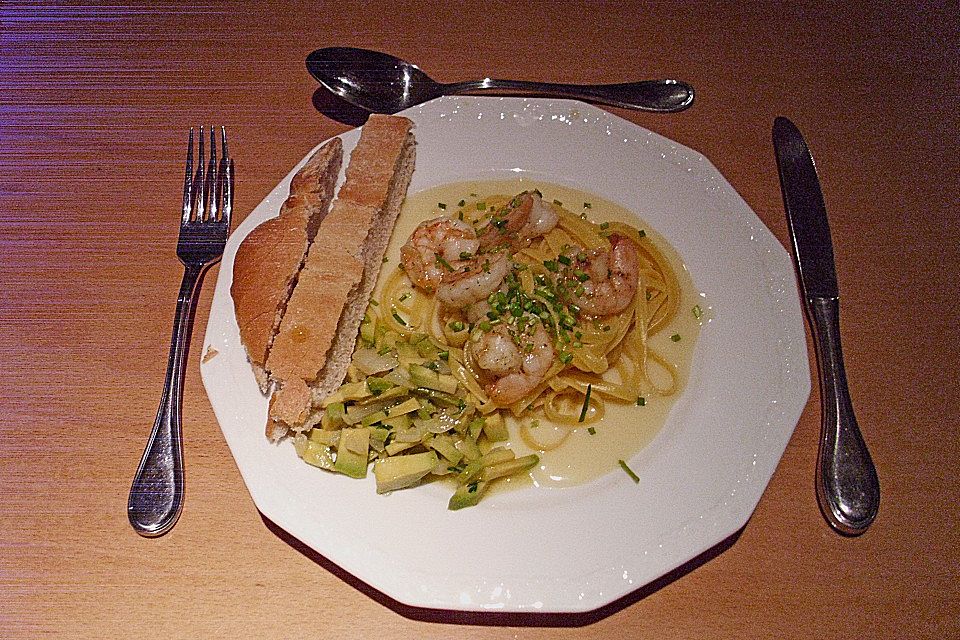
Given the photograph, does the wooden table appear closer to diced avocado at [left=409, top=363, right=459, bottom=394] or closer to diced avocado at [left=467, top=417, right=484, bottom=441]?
diced avocado at [left=467, top=417, right=484, bottom=441]

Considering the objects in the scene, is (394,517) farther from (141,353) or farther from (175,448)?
(141,353)

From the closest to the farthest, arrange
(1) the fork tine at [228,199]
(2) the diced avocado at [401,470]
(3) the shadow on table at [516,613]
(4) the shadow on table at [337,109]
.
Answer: (3) the shadow on table at [516,613], (2) the diced avocado at [401,470], (1) the fork tine at [228,199], (4) the shadow on table at [337,109]

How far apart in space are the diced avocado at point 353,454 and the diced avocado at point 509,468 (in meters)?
0.48

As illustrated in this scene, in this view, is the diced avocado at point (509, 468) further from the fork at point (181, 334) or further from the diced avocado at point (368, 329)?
the fork at point (181, 334)

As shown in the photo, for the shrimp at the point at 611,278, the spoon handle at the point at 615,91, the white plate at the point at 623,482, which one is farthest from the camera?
the spoon handle at the point at 615,91

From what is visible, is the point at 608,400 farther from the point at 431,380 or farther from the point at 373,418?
the point at 373,418

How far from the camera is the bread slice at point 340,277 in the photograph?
2732 mm

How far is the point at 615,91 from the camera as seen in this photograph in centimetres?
377

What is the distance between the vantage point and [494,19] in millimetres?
4266

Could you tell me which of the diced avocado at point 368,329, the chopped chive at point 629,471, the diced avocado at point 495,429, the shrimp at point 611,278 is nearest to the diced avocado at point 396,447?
the diced avocado at point 495,429

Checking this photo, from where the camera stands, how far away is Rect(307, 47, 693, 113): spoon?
12.3 ft

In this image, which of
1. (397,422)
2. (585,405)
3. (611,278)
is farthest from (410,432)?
(611,278)

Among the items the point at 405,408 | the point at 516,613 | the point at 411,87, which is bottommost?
the point at 516,613

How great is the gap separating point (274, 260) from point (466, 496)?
136 cm
